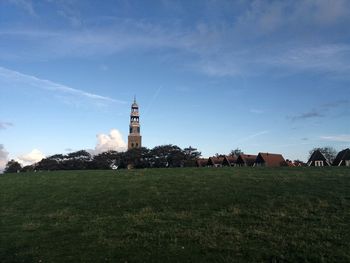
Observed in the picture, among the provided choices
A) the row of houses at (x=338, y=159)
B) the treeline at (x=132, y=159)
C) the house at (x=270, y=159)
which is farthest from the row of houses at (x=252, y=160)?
the treeline at (x=132, y=159)

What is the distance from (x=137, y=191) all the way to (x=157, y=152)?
9247 cm

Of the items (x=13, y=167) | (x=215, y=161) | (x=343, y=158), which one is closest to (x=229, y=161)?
(x=215, y=161)

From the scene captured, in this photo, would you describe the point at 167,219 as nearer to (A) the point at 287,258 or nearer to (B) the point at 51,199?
(A) the point at 287,258

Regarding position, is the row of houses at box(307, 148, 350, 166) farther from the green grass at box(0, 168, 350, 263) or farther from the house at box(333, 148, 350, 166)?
the green grass at box(0, 168, 350, 263)

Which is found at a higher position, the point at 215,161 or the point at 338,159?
the point at 215,161

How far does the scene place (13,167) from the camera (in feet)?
457

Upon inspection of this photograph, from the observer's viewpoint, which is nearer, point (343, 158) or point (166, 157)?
point (343, 158)

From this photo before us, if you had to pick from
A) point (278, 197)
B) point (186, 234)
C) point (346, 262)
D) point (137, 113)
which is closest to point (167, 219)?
point (186, 234)

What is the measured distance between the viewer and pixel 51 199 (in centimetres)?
2559

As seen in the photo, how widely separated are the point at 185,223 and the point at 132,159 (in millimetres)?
103774

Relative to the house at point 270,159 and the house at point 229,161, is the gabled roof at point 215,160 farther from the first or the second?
the house at point 270,159

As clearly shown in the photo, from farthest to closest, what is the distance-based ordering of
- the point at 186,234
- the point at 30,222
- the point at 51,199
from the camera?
the point at 51,199 < the point at 30,222 < the point at 186,234

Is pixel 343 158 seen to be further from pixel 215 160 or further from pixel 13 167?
pixel 13 167

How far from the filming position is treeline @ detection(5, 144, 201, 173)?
387ft
